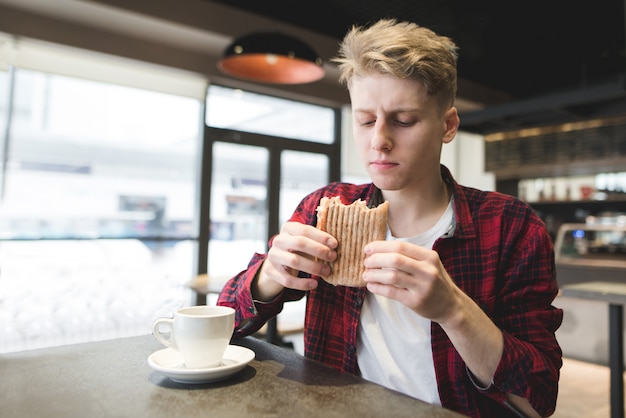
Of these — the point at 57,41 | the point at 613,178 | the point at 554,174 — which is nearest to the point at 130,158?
the point at 57,41

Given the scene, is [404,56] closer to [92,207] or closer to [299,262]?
[299,262]

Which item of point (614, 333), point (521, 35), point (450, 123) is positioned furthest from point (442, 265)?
point (521, 35)

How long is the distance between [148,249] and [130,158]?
3.04 ft

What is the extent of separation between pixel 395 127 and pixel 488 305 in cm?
44

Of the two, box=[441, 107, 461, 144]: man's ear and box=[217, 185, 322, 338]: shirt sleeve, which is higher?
box=[441, 107, 461, 144]: man's ear

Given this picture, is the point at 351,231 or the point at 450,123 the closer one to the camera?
the point at 351,231

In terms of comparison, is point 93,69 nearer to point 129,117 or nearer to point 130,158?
point 129,117

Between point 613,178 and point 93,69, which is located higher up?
point 93,69

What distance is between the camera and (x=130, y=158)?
15.2ft

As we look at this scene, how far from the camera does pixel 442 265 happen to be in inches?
33.8

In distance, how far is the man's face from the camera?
3.27ft

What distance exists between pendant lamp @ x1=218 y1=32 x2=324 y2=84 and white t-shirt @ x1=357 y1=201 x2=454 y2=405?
6.53 ft

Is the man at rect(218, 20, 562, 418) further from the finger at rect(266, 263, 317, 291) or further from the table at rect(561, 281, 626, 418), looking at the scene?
the table at rect(561, 281, 626, 418)

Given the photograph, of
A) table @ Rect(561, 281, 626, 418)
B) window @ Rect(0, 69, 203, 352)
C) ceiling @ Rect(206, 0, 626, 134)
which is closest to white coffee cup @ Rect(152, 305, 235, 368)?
table @ Rect(561, 281, 626, 418)
